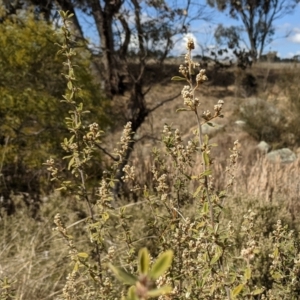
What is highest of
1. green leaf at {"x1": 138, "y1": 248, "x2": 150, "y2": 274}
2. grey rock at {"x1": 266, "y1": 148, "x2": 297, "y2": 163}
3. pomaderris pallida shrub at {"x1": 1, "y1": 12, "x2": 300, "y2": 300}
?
green leaf at {"x1": 138, "y1": 248, "x2": 150, "y2": 274}

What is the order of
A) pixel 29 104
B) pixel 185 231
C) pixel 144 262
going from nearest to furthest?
pixel 144 262, pixel 185 231, pixel 29 104

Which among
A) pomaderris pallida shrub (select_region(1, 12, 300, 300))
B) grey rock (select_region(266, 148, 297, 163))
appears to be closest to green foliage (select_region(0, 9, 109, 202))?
pomaderris pallida shrub (select_region(1, 12, 300, 300))

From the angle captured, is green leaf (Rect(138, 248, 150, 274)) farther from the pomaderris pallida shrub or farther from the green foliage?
the green foliage

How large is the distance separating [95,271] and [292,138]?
10.5 metres

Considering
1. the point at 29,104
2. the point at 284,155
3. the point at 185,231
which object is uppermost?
the point at 29,104

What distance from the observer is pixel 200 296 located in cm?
151

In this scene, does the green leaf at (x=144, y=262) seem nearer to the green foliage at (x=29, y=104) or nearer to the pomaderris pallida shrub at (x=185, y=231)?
the pomaderris pallida shrub at (x=185, y=231)

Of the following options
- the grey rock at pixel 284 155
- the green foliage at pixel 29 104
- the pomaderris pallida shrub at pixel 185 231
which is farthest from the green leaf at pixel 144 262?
the grey rock at pixel 284 155

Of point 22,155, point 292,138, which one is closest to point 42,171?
point 22,155

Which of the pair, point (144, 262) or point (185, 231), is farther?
point (185, 231)

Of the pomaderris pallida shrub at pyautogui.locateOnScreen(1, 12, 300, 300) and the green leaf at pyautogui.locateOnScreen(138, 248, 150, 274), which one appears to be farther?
the pomaderris pallida shrub at pyautogui.locateOnScreen(1, 12, 300, 300)

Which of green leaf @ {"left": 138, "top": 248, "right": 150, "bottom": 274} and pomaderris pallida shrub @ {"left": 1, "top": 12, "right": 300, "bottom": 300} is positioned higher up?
green leaf @ {"left": 138, "top": 248, "right": 150, "bottom": 274}

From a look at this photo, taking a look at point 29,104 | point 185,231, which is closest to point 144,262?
point 185,231

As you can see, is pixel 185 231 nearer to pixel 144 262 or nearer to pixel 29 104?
pixel 144 262
